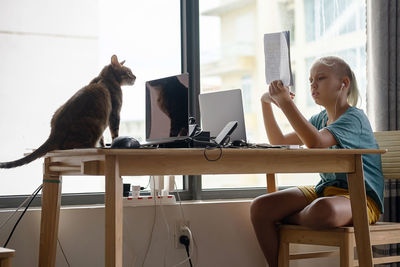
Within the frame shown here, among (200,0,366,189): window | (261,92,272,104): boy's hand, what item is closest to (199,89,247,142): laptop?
(261,92,272,104): boy's hand

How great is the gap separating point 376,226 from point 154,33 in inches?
58.5

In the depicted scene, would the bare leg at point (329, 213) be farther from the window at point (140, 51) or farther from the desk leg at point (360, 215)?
the window at point (140, 51)

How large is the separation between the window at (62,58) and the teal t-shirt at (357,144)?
0.99 metres

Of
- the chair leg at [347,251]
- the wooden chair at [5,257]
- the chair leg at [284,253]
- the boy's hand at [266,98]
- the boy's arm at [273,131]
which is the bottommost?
the chair leg at [284,253]

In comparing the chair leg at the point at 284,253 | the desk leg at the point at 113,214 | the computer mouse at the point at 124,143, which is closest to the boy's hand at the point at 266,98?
the chair leg at the point at 284,253

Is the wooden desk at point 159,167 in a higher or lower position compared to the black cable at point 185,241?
higher

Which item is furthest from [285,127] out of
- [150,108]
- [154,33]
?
[150,108]

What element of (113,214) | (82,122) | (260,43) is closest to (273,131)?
(260,43)

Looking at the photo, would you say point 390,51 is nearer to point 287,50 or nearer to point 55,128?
point 287,50

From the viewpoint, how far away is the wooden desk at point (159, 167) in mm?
1737

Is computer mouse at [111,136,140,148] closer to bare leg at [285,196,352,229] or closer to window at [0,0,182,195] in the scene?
bare leg at [285,196,352,229]

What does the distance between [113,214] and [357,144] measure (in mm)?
1156

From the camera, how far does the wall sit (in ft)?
8.26

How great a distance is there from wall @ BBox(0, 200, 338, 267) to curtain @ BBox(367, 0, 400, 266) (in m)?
0.42
